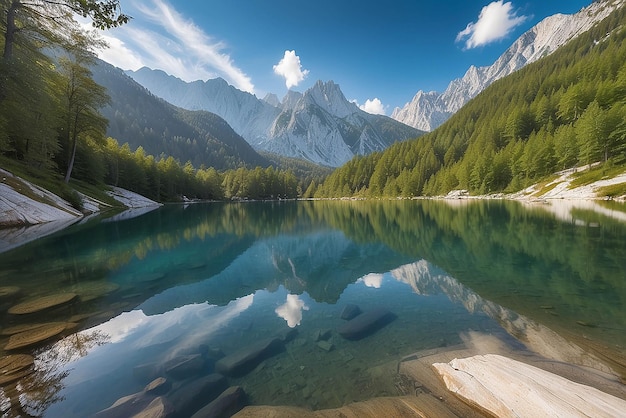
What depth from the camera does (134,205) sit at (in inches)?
3177

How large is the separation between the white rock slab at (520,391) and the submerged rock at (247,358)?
196 inches

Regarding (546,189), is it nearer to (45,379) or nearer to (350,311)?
(350,311)

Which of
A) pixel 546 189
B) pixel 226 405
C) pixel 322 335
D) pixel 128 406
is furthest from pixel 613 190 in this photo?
pixel 128 406

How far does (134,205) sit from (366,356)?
89.6 metres

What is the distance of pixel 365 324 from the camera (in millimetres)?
10930

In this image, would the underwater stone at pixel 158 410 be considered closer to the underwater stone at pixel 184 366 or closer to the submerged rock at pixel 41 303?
the underwater stone at pixel 184 366

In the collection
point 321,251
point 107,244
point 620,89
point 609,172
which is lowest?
point 321,251

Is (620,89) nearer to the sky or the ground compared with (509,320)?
nearer to the sky

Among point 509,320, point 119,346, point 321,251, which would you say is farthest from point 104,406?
point 321,251

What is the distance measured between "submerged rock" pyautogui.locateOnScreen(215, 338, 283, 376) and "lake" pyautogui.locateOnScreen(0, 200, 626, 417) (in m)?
0.06

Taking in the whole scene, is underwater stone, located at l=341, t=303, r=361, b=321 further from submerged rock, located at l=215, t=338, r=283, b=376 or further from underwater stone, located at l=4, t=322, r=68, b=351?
underwater stone, located at l=4, t=322, r=68, b=351

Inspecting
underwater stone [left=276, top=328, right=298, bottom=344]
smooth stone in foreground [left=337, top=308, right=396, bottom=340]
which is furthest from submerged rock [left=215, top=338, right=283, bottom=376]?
smooth stone in foreground [left=337, top=308, right=396, bottom=340]

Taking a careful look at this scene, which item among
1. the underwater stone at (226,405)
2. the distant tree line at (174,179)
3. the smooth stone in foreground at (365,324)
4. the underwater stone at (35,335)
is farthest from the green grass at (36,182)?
the smooth stone in foreground at (365,324)

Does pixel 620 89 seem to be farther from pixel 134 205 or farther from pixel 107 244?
pixel 134 205
